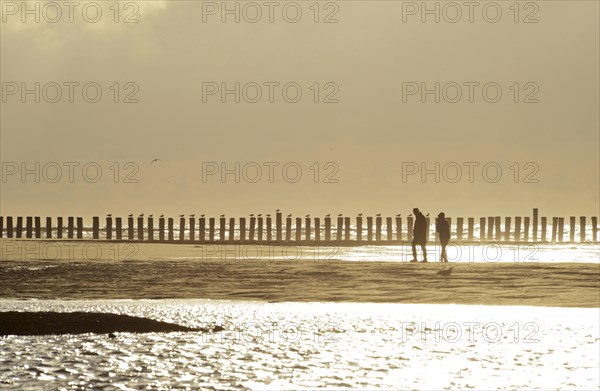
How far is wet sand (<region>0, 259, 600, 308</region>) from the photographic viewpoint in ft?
73.0

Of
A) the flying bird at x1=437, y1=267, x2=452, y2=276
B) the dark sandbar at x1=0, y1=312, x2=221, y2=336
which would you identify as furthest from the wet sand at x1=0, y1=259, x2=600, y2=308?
the dark sandbar at x1=0, y1=312, x2=221, y2=336

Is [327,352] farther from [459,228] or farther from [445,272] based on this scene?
[459,228]

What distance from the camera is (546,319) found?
18.3 metres

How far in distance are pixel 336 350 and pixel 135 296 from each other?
8557 mm

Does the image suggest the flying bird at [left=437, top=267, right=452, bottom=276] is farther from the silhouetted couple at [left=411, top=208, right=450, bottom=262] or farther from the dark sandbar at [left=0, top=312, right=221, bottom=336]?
the dark sandbar at [left=0, top=312, right=221, bottom=336]

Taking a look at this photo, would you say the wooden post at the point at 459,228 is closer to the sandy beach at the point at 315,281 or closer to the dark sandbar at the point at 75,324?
the sandy beach at the point at 315,281

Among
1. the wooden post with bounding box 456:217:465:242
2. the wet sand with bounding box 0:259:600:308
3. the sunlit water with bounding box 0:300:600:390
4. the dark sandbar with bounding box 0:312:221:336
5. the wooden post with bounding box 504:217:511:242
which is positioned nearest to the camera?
the sunlit water with bounding box 0:300:600:390

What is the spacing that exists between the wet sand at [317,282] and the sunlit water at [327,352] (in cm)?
246

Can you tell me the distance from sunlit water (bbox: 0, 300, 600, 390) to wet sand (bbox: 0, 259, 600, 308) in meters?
2.46

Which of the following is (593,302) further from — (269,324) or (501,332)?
(269,324)

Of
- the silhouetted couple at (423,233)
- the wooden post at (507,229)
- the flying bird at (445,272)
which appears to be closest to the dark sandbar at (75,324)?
the flying bird at (445,272)

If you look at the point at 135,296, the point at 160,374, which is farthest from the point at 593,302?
the point at 160,374

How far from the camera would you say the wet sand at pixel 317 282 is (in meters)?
22.3

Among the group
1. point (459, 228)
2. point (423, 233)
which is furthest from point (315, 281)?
point (459, 228)
